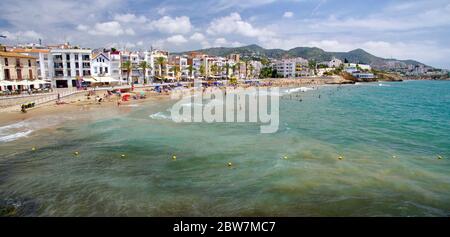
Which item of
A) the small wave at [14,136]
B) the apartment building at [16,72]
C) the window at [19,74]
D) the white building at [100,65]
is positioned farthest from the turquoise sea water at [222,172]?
the white building at [100,65]

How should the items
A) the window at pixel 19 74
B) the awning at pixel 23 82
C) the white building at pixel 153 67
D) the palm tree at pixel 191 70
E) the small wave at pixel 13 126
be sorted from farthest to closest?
the palm tree at pixel 191 70, the white building at pixel 153 67, the window at pixel 19 74, the awning at pixel 23 82, the small wave at pixel 13 126

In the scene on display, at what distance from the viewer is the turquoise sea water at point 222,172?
12531 millimetres

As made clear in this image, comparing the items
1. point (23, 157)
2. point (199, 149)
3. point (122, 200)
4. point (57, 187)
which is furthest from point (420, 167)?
point (23, 157)

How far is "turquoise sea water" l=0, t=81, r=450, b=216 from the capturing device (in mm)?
12531

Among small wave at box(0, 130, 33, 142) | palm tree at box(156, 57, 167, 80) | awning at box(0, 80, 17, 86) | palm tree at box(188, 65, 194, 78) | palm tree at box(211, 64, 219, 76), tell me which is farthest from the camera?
palm tree at box(211, 64, 219, 76)

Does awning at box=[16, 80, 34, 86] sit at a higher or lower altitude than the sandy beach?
higher

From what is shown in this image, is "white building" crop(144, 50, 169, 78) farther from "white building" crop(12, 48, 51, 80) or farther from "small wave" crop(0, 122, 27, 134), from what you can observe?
"small wave" crop(0, 122, 27, 134)

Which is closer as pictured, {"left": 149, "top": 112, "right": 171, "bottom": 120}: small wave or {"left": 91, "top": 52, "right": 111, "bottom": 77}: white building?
{"left": 149, "top": 112, "right": 171, "bottom": 120}: small wave

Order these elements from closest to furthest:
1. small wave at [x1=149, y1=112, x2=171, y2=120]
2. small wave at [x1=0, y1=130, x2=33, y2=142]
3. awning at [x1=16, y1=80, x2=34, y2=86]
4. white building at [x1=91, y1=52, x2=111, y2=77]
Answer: small wave at [x1=0, y1=130, x2=33, y2=142] < small wave at [x1=149, y1=112, x2=171, y2=120] < awning at [x1=16, y1=80, x2=34, y2=86] < white building at [x1=91, y1=52, x2=111, y2=77]

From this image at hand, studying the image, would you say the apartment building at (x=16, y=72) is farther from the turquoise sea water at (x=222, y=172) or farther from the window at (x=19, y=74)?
the turquoise sea water at (x=222, y=172)

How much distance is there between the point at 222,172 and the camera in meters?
16.7

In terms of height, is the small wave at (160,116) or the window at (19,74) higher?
the window at (19,74)

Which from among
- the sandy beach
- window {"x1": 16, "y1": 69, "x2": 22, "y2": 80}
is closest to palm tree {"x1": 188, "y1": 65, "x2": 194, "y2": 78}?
the sandy beach
